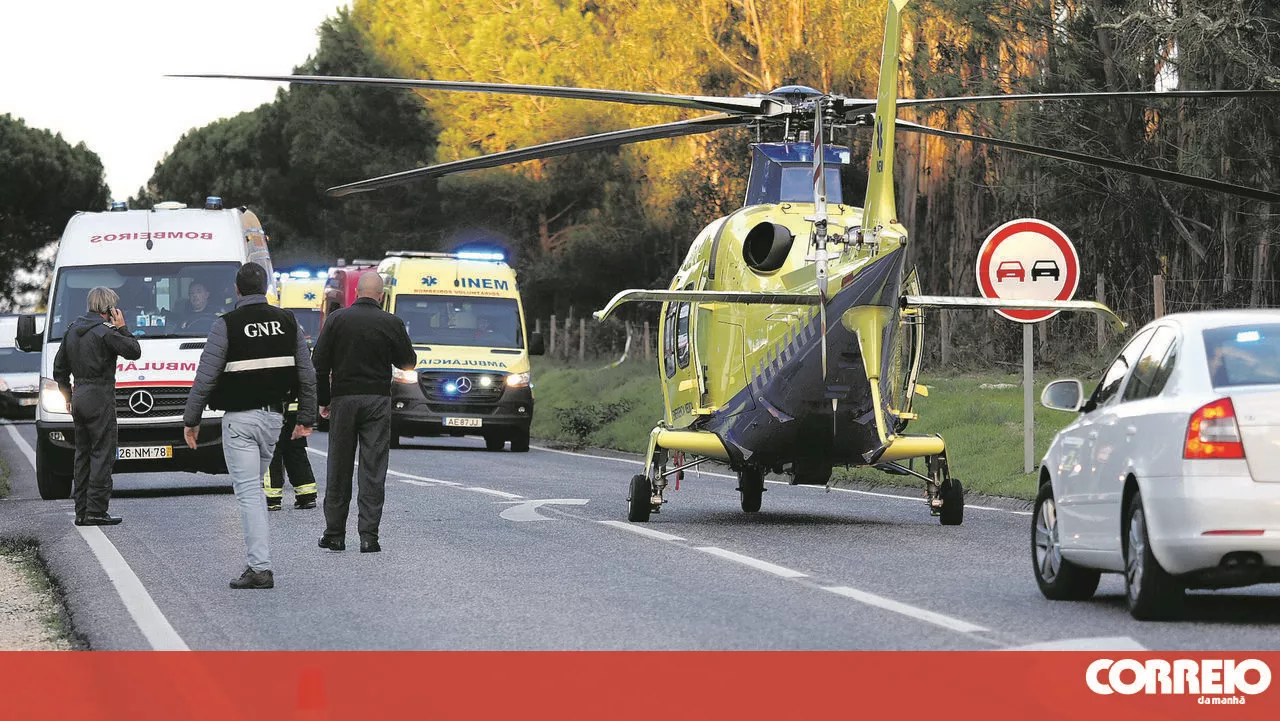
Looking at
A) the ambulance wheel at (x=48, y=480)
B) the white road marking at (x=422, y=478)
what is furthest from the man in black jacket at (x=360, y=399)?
the white road marking at (x=422, y=478)

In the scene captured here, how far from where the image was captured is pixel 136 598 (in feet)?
36.9

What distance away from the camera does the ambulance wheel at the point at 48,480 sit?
2030cm

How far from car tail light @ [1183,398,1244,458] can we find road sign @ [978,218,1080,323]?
10.2m

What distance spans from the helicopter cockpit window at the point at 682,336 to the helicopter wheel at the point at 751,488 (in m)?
1.14

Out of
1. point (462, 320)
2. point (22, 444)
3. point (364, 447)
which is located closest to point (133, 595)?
point (364, 447)

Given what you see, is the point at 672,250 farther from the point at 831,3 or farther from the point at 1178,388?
the point at 1178,388

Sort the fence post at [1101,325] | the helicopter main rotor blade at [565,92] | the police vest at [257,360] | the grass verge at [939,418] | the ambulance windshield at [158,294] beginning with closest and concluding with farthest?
the police vest at [257,360]
the helicopter main rotor blade at [565,92]
the ambulance windshield at [158,294]
the grass verge at [939,418]
the fence post at [1101,325]

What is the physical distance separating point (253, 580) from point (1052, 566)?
4.47 meters

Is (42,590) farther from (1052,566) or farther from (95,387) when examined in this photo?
(1052,566)

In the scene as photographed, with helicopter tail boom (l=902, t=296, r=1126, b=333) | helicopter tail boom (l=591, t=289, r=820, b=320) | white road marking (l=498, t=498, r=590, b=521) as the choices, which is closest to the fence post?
white road marking (l=498, t=498, r=590, b=521)

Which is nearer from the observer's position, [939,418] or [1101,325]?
[939,418]

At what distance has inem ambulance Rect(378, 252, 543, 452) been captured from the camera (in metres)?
30.9

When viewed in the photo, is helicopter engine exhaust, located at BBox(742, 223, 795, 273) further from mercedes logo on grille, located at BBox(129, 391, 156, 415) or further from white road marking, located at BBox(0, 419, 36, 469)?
white road marking, located at BBox(0, 419, 36, 469)
